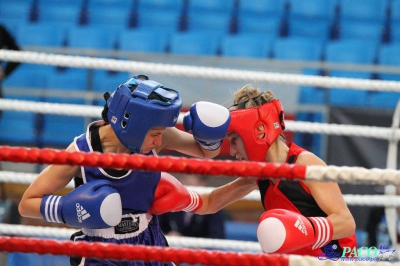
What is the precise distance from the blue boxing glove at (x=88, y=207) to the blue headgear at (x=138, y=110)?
0.16 m

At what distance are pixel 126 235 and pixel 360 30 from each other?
5.02 meters

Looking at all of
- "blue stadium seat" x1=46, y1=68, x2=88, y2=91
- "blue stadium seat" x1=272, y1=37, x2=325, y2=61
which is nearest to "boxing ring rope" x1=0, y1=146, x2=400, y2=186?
"blue stadium seat" x1=46, y1=68, x2=88, y2=91

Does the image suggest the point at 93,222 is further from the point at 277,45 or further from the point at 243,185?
the point at 277,45

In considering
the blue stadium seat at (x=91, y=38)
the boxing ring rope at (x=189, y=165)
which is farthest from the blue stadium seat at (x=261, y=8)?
the boxing ring rope at (x=189, y=165)

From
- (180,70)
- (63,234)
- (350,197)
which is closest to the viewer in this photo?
(180,70)

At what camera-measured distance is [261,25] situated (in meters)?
6.25

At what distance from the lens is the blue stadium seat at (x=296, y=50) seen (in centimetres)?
579

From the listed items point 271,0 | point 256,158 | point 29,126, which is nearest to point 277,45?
point 271,0

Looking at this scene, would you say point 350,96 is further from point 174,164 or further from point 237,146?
point 174,164

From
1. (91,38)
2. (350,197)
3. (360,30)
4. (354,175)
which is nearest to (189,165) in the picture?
(354,175)

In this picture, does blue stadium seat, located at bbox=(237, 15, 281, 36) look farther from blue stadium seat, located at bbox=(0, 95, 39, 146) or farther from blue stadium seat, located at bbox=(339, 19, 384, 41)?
blue stadium seat, located at bbox=(0, 95, 39, 146)

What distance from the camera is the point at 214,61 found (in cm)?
414

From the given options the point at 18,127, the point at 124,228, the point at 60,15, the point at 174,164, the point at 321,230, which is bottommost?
the point at 18,127

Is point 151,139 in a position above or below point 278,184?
above
